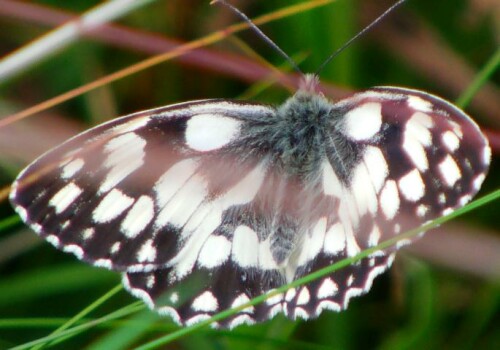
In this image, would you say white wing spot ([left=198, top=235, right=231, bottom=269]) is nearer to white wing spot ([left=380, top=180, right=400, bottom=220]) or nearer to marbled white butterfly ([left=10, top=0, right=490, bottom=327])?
marbled white butterfly ([left=10, top=0, right=490, bottom=327])

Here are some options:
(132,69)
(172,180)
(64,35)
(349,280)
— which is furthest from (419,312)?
(64,35)

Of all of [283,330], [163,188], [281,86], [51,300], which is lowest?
[283,330]

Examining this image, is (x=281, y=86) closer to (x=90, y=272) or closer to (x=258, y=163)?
(x=258, y=163)

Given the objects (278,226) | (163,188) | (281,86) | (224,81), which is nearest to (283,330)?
(278,226)

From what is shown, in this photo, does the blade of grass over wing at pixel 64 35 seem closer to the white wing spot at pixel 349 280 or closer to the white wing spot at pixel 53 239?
the white wing spot at pixel 53 239

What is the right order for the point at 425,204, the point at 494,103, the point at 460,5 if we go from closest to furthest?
1. the point at 425,204
2. the point at 494,103
3. the point at 460,5

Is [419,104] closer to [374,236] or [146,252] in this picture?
[374,236]

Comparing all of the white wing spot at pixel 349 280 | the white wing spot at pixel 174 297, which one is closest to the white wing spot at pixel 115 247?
the white wing spot at pixel 174 297
